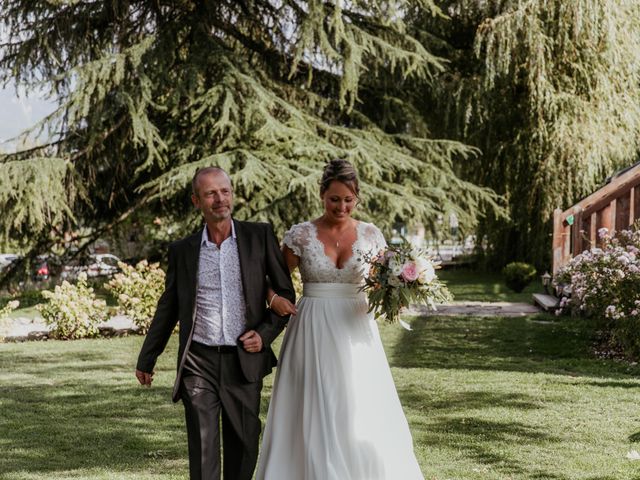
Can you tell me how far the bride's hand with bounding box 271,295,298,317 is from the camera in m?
4.00

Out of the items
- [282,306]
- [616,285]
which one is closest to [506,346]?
[616,285]

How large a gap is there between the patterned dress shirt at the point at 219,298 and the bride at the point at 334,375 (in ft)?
1.94

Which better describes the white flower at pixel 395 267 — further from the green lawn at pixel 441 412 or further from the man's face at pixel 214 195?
the green lawn at pixel 441 412

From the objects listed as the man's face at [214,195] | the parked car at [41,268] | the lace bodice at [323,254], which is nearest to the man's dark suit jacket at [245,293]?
the man's face at [214,195]

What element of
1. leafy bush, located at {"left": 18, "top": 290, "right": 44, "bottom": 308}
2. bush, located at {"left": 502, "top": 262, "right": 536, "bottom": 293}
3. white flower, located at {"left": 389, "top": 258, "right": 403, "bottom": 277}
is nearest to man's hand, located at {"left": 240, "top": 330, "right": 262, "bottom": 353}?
white flower, located at {"left": 389, "top": 258, "right": 403, "bottom": 277}

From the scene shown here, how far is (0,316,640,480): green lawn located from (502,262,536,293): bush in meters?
7.06

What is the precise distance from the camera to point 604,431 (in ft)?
20.4

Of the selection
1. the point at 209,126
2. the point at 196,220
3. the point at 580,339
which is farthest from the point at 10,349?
the point at 580,339

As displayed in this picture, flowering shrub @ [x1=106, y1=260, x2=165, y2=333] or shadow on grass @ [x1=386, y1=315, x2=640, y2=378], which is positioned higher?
flowering shrub @ [x1=106, y1=260, x2=165, y2=333]

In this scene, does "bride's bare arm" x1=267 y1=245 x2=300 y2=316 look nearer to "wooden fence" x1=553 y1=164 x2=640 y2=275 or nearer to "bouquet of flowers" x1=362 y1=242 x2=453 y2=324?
"bouquet of flowers" x1=362 y1=242 x2=453 y2=324

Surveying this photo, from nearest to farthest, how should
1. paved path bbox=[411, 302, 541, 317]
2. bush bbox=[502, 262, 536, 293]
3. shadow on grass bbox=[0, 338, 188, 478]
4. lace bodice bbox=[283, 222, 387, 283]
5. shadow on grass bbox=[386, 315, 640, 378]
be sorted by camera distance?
1. lace bodice bbox=[283, 222, 387, 283]
2. shadow on grass bbox=[0, 338, 188, 478]
3. shadow on grass bbox=[386, 315, 640, 378]
4. paved path bbox=[411, 302, 541, 317]
5. bush bbox=[502, 262, 536, 293]

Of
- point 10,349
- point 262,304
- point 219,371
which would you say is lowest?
point 10,349

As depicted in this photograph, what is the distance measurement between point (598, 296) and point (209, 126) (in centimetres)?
754

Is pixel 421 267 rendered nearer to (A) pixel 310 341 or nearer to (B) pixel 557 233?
(A) pixel 310 341
